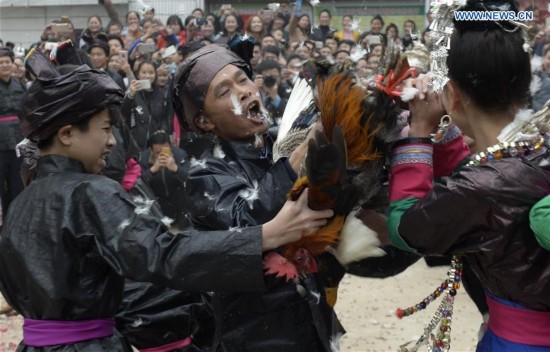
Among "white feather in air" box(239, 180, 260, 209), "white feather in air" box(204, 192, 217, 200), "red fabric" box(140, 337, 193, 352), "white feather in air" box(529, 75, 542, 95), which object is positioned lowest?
"red fabric" box(140, 337, 193, 352)

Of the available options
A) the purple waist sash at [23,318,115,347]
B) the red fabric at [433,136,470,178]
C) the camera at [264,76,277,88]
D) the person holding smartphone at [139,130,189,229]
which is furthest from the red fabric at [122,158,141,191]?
the red fabric at [433,136,470,178]

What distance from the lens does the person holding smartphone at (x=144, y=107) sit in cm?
790

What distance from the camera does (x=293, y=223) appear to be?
203 centimetres

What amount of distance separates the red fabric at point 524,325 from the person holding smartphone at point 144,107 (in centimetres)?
603

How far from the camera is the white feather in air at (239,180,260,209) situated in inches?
87.3

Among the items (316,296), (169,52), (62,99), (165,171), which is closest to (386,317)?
(165,171)

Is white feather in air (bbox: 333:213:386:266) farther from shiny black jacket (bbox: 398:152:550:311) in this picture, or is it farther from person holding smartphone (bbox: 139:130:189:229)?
person holding smartphone (bbox: 139:130:189:229)

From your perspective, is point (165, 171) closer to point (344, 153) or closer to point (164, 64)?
point (164, 64)

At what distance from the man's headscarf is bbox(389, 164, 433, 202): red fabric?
77 cm

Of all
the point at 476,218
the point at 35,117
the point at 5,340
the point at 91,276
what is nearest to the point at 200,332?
the point at 91,276

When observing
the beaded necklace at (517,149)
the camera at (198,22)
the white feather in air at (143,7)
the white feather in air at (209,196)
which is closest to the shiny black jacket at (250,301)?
the white feather in air at (209,196)

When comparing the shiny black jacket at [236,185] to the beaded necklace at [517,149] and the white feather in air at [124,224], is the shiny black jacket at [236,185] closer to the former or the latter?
the white feather in air at [124,224]

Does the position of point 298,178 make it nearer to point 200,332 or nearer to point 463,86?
point 463,86

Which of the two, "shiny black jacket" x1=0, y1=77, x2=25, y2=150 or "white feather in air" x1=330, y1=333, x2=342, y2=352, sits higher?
"white feather in air" x1=330, y1=333, x2=342, y2=352
